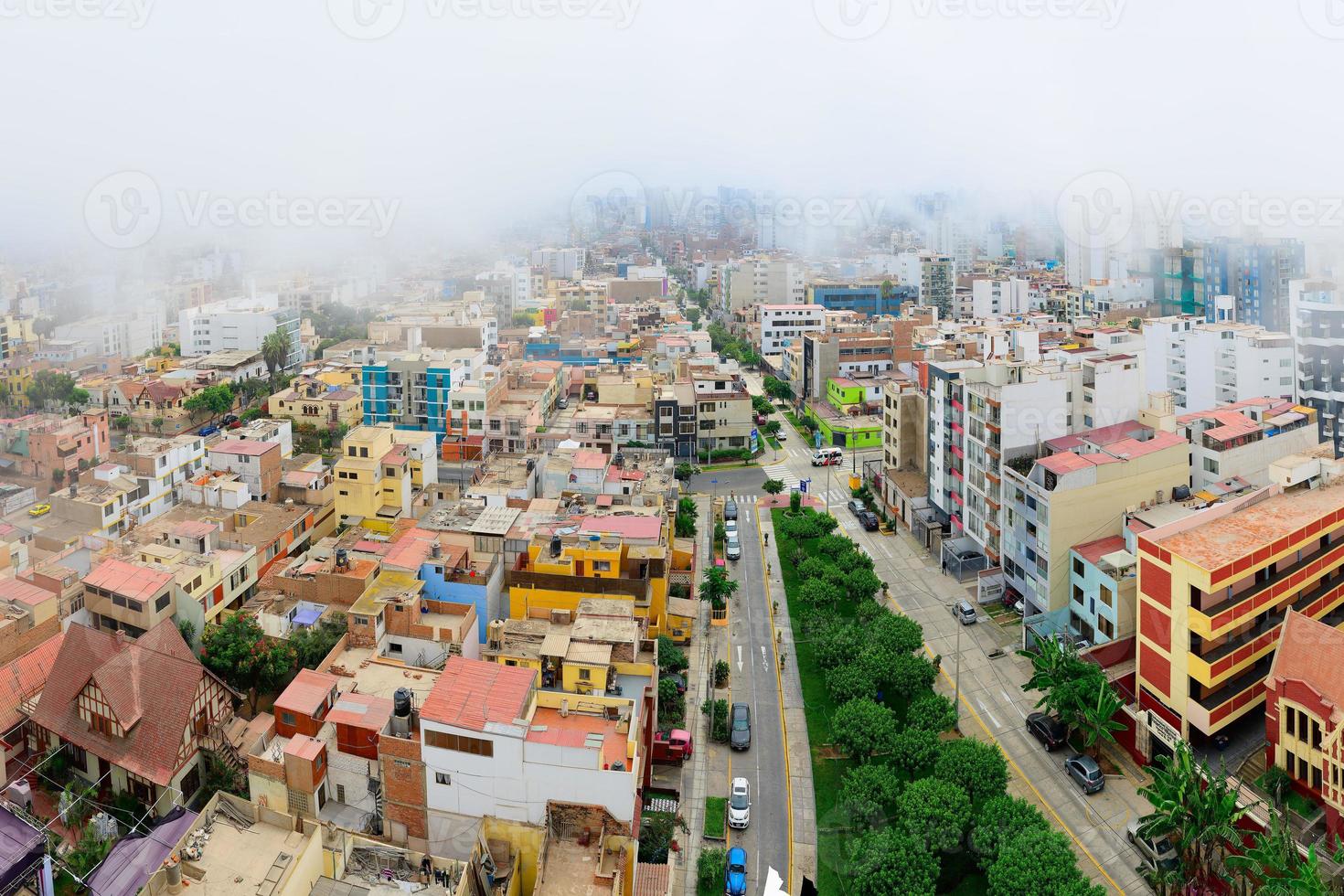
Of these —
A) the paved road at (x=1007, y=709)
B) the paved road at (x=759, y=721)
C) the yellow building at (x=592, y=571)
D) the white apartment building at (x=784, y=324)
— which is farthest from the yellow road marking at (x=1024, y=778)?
the white apartment building at (x=784, y=324)

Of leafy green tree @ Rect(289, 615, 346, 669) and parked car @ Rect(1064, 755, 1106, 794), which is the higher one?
leafy green tree @ Rect(289, 615, 346, 669)

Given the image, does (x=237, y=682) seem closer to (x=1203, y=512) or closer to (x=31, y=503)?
(x=31, y=503)

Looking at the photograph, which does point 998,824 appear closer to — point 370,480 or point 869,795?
point 869,795

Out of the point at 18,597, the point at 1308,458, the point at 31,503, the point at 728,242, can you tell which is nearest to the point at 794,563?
the point at 1308,458

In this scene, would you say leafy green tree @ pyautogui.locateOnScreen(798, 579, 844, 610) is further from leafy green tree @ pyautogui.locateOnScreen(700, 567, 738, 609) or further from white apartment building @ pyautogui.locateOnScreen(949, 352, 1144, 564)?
white apartment building @ pyautogui.locateOnScreen(949, 352, 1144, 564)

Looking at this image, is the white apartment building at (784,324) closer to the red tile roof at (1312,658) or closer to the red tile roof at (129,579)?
the red tile roof at (129,579)

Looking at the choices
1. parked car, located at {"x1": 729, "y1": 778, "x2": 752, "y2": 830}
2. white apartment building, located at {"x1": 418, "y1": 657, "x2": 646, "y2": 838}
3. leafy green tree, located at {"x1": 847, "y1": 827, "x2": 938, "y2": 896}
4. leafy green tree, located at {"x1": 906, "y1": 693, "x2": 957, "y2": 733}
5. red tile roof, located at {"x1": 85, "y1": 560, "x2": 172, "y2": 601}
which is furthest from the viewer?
red tile roof, located at {"x1": 85, "y1": 560, "x2": 172, "y2": 601}

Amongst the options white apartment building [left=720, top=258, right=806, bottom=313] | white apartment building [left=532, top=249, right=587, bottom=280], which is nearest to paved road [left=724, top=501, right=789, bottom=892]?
white apartment building [left=720, top=258, right=806, bottom=313]
